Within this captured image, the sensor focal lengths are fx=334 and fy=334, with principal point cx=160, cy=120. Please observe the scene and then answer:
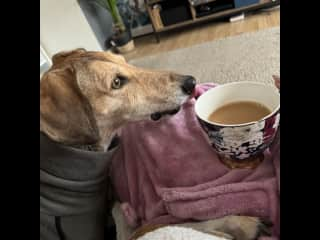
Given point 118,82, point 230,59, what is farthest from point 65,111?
point 230,59

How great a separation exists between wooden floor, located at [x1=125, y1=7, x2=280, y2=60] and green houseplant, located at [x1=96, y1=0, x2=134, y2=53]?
8 centimetres

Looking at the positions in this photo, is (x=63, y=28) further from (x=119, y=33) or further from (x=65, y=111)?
(x=65, y=111)

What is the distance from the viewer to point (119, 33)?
9.63ft

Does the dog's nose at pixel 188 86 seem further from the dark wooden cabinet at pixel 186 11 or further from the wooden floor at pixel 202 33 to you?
the dark wooden cabinet at pixel 186 11

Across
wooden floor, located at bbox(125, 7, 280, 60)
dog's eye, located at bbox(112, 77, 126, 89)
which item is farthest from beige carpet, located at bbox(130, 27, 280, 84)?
dog's eye, located at bbox(112, 77, 126, 89)

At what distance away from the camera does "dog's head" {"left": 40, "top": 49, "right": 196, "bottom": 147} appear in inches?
29.8

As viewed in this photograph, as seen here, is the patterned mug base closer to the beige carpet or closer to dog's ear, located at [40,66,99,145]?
dog's ear, located at [40,66,99,145]

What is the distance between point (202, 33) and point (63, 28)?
1.11 m

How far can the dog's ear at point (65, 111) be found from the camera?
748mm
